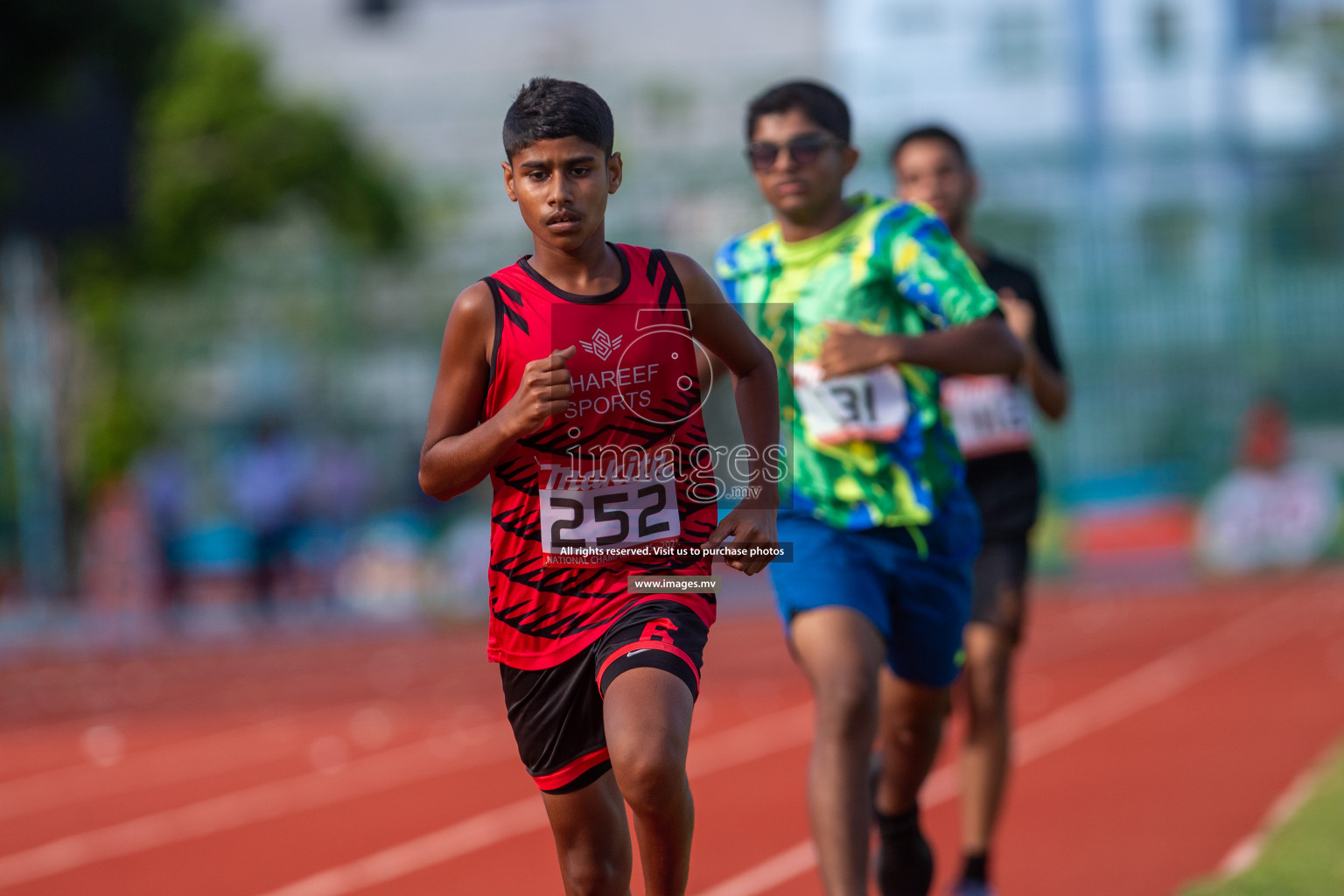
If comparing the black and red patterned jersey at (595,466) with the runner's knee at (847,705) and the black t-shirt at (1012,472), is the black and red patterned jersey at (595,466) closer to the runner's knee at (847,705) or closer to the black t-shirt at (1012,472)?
the runner's knee at (847,705)

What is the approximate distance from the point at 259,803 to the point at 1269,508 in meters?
12.8

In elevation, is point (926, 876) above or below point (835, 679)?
below

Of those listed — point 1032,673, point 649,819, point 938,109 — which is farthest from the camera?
point 938,109

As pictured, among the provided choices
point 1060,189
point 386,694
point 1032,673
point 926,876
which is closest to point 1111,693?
point 1032,673

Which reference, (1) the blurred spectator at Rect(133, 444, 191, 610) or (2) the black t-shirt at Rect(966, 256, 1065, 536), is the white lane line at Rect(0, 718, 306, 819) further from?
(1) the blurred spectator at Rect(133, 444, 191, 610)

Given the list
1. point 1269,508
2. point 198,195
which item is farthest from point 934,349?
point 198,195

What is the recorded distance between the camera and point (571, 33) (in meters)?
42.8

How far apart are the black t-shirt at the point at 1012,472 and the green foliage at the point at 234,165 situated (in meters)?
17.2

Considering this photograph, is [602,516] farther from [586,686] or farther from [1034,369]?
[1034,369]

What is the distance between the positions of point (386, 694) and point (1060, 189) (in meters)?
10.3

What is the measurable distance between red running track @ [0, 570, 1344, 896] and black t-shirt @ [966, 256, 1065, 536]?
1150 mm

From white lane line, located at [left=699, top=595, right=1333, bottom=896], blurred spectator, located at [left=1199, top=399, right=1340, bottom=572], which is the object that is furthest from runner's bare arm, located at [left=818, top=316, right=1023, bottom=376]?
blurred spectator, located at [left=1199, top=399, right=1340, bottom=572]

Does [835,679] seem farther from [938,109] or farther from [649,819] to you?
[938,109]

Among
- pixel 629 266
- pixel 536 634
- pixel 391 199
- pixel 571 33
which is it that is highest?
pixel 571 33
